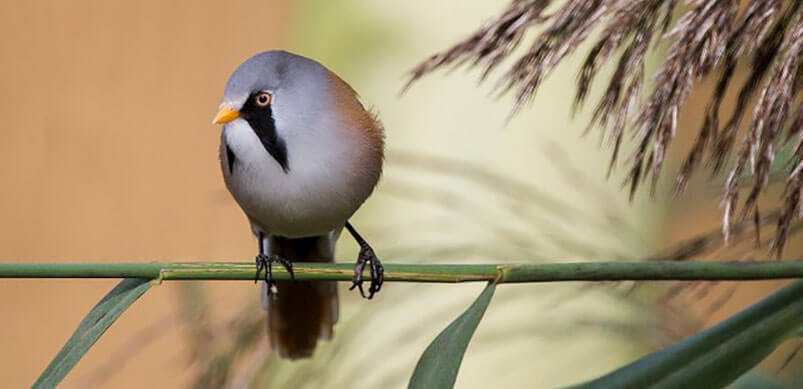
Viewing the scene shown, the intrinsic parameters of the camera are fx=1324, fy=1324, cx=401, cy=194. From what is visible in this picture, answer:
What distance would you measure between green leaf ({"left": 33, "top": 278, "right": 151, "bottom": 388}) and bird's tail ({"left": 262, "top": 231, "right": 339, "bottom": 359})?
0.63 meters

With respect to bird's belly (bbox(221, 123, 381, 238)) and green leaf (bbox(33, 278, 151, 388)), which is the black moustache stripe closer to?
bird's belly (bbox(221, 123, 381, 238))

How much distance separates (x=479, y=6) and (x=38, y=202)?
1400 millimetres

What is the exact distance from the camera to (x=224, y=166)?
146 cm

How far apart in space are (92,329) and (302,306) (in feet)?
2.56

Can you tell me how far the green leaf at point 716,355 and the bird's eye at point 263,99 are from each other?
500 mm

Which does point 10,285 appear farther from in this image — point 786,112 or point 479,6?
point 786,112

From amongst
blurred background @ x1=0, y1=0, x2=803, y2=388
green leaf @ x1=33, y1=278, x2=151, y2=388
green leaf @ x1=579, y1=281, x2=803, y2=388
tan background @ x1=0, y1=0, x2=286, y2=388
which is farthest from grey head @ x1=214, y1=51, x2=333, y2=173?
tan background @ x1=0, y1=0, x2=286, y2=388

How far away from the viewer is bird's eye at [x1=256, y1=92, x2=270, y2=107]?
1.38m

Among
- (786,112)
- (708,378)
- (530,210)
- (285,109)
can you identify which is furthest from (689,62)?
(530,210)

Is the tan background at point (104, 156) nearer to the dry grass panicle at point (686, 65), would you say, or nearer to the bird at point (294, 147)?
the bird at point (294, 147)

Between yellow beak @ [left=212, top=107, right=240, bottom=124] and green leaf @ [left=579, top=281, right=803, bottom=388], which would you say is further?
yellow beak @ [left=212, top=107, right=240, bottom=124]

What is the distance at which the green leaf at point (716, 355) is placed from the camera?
1035 millimetres

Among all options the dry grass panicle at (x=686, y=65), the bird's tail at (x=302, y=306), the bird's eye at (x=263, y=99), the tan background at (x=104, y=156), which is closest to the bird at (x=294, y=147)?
the bird's eye at (x=263, y=99)

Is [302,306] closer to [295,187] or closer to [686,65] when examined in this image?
[295,187]
